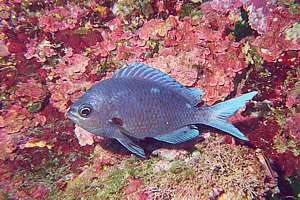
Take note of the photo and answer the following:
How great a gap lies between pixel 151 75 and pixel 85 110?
646 mm

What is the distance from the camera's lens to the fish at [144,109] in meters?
2.66

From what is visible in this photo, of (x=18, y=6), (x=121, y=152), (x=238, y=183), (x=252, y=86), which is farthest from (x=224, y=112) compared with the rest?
(x=18, y=6)

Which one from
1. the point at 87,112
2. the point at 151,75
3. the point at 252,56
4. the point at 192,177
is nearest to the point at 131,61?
the point at 151,75

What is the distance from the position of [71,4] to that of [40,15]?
15.1 inches

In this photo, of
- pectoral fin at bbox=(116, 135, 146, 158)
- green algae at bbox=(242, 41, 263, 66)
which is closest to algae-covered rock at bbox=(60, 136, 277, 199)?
pectoral fin at bbox=(116, 135, 146, 158)

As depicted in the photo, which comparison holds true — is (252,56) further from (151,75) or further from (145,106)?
(145,106)

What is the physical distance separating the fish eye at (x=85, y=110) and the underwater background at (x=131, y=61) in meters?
0.78

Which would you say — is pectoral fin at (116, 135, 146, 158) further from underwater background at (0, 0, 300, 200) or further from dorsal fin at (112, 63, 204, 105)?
dorsal fin at (112, 63, 204, 105)

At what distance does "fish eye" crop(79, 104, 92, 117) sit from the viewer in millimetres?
2641

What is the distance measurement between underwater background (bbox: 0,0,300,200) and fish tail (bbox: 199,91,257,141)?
1.46ft

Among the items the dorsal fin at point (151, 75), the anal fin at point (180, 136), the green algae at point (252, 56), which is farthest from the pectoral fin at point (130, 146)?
the green algae at point (252, 56)

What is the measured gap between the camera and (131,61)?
3609 mm

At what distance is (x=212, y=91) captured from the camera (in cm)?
343

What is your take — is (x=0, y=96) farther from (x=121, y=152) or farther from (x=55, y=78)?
(x=121, y=152)
